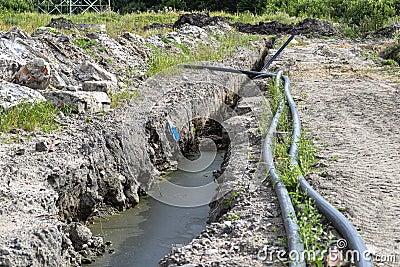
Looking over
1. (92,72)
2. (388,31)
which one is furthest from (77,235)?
(388,31)

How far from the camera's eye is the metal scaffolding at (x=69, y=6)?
3600 centimetres

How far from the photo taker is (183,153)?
966 cm

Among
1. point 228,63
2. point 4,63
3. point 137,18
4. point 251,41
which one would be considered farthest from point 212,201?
point 137,18

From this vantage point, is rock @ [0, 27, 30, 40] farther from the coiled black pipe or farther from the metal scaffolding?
the metal scaffolding

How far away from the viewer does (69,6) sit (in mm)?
A: 36500

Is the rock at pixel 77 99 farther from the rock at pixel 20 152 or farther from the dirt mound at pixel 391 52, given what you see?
the dirt mound at pixel 391 52

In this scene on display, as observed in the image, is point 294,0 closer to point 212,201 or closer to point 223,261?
point 212,201

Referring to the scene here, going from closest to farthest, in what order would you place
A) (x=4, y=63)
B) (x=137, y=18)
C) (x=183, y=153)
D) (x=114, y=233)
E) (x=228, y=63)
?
(x=114, y=233)
(x=4, y=63)
(x=183, y=153)
(x=228, y=63)
(x=137, y=18)

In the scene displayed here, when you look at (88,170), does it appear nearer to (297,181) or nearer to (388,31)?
(297,181)

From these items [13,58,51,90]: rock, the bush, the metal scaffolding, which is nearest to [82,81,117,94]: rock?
[13,58,51,90]: rock

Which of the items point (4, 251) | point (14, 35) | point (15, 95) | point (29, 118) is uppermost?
point (14, 35)

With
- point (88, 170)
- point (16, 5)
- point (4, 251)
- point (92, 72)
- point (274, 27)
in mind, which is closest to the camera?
point (4, 251)

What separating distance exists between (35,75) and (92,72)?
1.47 metres

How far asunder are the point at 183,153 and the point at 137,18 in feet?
65.8
